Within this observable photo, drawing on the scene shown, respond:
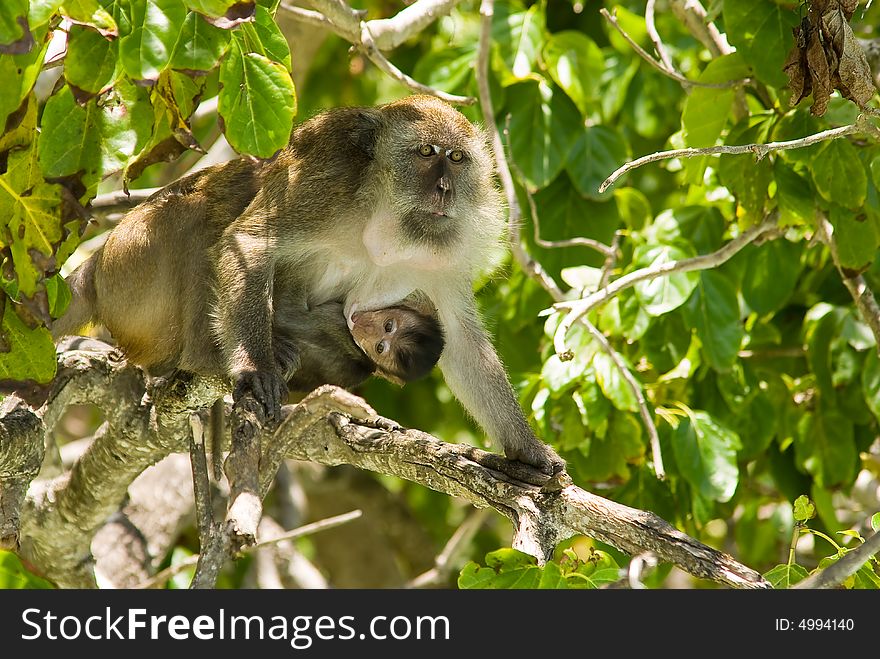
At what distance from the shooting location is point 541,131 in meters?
5.32

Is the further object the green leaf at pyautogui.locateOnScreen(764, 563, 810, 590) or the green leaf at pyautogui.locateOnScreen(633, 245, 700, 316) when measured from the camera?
the green leaf at pyautogui.locateOnScreen(633, 245, 700, 316)

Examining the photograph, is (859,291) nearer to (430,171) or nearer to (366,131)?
(430,171)

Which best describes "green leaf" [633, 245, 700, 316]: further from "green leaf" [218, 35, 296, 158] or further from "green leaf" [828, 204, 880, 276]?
"green leaf" [218, 35, 296, 158]

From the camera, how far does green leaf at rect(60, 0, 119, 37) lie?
2.59 m

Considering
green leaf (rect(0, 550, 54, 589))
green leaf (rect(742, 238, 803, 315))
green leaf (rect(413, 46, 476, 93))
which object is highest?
green leaf (rect(413, 46, 476, 93))

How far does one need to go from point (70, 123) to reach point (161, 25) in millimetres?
492

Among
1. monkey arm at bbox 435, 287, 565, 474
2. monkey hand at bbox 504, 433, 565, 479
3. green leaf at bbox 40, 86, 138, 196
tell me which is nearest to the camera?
green leaf at bbox 40, 86, 138, 196

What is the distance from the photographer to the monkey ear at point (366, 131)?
15.1ft

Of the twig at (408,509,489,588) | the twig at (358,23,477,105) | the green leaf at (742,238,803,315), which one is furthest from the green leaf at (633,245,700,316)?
the twig at (408,509,489,588)

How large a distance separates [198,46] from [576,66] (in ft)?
9.95

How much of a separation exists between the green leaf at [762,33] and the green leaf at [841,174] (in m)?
0.31

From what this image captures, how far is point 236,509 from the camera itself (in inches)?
105

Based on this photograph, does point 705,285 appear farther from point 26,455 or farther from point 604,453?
point 26,455

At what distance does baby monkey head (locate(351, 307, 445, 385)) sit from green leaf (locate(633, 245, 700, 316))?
91 centimetres
